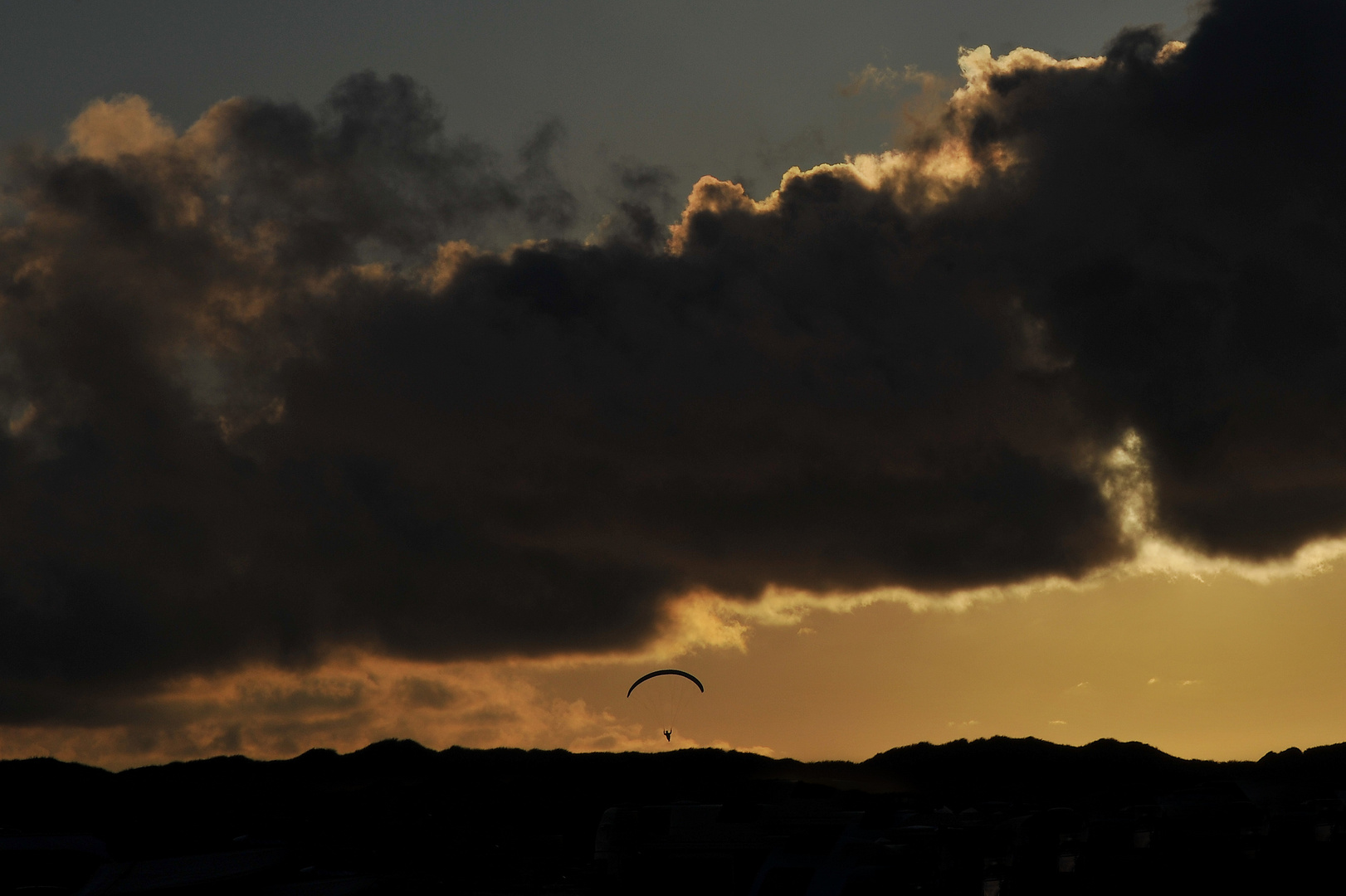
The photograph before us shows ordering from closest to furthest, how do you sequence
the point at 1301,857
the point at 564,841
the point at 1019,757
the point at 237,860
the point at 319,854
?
the point at 237,860 < the point at 1301,857 < the point at 319,854 < the point at 564,841 < the point at 1019,757

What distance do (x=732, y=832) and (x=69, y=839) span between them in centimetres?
2067

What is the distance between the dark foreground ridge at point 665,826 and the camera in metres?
31.6

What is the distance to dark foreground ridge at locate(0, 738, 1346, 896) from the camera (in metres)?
31.6

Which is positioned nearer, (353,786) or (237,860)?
(237,860)

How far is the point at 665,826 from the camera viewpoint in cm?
3362

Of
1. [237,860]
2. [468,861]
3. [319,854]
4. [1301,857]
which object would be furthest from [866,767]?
[237,860]

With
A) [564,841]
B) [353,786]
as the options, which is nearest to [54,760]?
[353,786]

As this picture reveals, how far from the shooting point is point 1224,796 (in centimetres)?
4097

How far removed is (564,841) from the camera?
306 ft

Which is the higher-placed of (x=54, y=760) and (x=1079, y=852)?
(x=54, y=760)

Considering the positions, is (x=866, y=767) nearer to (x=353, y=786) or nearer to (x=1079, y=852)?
(x=353, y=786)

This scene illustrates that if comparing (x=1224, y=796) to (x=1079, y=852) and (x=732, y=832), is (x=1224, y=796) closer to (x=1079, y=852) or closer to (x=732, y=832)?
(x=1079, y=852)

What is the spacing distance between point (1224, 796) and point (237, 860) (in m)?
34.2

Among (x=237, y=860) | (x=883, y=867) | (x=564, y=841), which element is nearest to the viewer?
(x=883, y=867)
